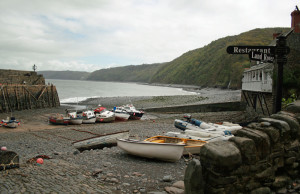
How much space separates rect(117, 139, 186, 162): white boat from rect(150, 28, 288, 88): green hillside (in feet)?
284

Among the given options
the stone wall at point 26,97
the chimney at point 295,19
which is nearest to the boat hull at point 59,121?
the stone wall at point 26,97

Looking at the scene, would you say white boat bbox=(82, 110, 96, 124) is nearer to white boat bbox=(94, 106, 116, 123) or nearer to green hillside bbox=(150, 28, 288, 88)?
white boat bbox=(94, 106, 116, 123)

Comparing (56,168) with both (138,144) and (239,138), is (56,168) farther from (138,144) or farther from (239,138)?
(239,138)

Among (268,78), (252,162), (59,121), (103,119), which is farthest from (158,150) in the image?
(59,121)

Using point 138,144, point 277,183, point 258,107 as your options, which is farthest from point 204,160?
point 258,107

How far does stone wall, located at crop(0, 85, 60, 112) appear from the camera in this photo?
3781cm

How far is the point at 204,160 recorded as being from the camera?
4535 millimetres

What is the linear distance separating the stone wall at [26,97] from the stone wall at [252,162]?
125 ft

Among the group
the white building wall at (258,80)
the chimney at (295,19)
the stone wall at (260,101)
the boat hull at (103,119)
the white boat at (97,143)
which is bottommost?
the boat hull at (103,119)

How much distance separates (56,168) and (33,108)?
37.6 meters

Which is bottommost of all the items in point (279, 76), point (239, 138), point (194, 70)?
point (239, 138)

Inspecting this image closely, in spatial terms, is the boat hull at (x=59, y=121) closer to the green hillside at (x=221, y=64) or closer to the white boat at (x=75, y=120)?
the white boat at (x=75, y=120)

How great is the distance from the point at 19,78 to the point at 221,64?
102 meters

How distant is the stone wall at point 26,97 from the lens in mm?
37812
